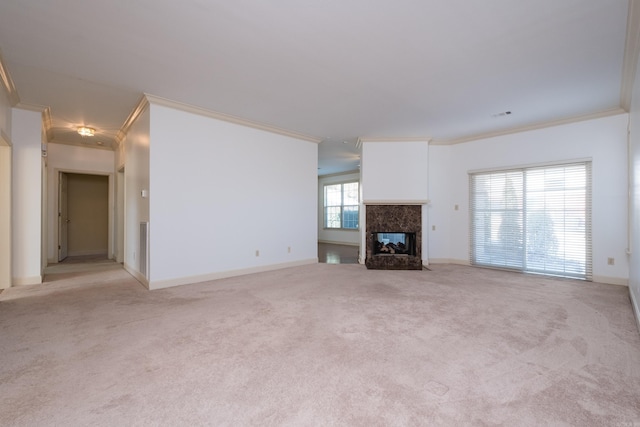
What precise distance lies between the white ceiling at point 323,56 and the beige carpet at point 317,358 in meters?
2.78

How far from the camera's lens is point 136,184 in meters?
4.89

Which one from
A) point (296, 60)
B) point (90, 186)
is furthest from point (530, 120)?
point (90, 186)

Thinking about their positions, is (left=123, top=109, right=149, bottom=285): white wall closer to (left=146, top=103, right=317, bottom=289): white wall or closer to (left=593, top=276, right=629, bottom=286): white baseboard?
(left=146, top=103, right=317, bottom=289): white wall

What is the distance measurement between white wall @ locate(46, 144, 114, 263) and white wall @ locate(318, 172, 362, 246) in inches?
273

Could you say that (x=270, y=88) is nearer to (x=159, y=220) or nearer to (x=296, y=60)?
(x=296, y=60)

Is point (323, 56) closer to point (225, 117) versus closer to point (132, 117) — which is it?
point (225, 117)

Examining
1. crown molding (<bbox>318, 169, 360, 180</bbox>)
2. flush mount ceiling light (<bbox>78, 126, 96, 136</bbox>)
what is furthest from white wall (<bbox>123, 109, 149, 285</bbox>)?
crown molding (<bbox>318, 169, 360, 180</bbox>)

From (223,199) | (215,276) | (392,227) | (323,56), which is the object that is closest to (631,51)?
(323,56)

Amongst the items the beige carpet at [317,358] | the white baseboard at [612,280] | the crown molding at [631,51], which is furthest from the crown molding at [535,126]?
the beige carpet at [317,358]

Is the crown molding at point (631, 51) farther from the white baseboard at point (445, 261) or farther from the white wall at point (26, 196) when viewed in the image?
the white wall at point (26, 196)

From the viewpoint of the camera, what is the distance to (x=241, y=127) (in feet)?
17.1

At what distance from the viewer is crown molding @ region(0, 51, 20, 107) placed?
10.9 feet

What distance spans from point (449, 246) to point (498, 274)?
1306mm

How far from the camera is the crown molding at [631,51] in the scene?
2371 mm
